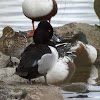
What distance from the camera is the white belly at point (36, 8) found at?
767 centimetres

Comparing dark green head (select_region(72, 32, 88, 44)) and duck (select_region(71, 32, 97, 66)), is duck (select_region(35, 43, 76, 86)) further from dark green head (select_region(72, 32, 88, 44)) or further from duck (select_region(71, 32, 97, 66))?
dark green head (select_region(72, 32, 88, 44))

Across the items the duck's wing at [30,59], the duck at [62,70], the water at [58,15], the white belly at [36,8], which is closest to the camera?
the duck's wing at [30,59]

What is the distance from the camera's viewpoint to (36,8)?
25.2 ft

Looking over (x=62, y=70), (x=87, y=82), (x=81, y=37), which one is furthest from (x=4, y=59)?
(x=81, y=37)

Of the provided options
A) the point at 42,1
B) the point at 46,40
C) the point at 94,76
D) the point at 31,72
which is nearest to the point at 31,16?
the point at 42,1

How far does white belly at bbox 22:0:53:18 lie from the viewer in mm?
7668

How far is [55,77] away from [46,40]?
729 mm

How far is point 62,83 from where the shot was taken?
19.4 feet

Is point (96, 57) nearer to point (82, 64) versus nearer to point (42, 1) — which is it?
point (82, 64)

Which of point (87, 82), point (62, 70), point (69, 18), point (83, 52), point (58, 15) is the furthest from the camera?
point (58, 15)

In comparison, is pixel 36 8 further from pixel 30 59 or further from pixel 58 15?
pixel 30 59

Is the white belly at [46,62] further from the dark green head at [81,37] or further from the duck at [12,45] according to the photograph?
the dark green head at [81,37]

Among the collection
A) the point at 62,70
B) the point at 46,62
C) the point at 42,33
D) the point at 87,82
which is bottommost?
the point at 87,82

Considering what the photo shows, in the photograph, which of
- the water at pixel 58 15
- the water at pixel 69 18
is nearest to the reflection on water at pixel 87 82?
the water at pixel 69 18
